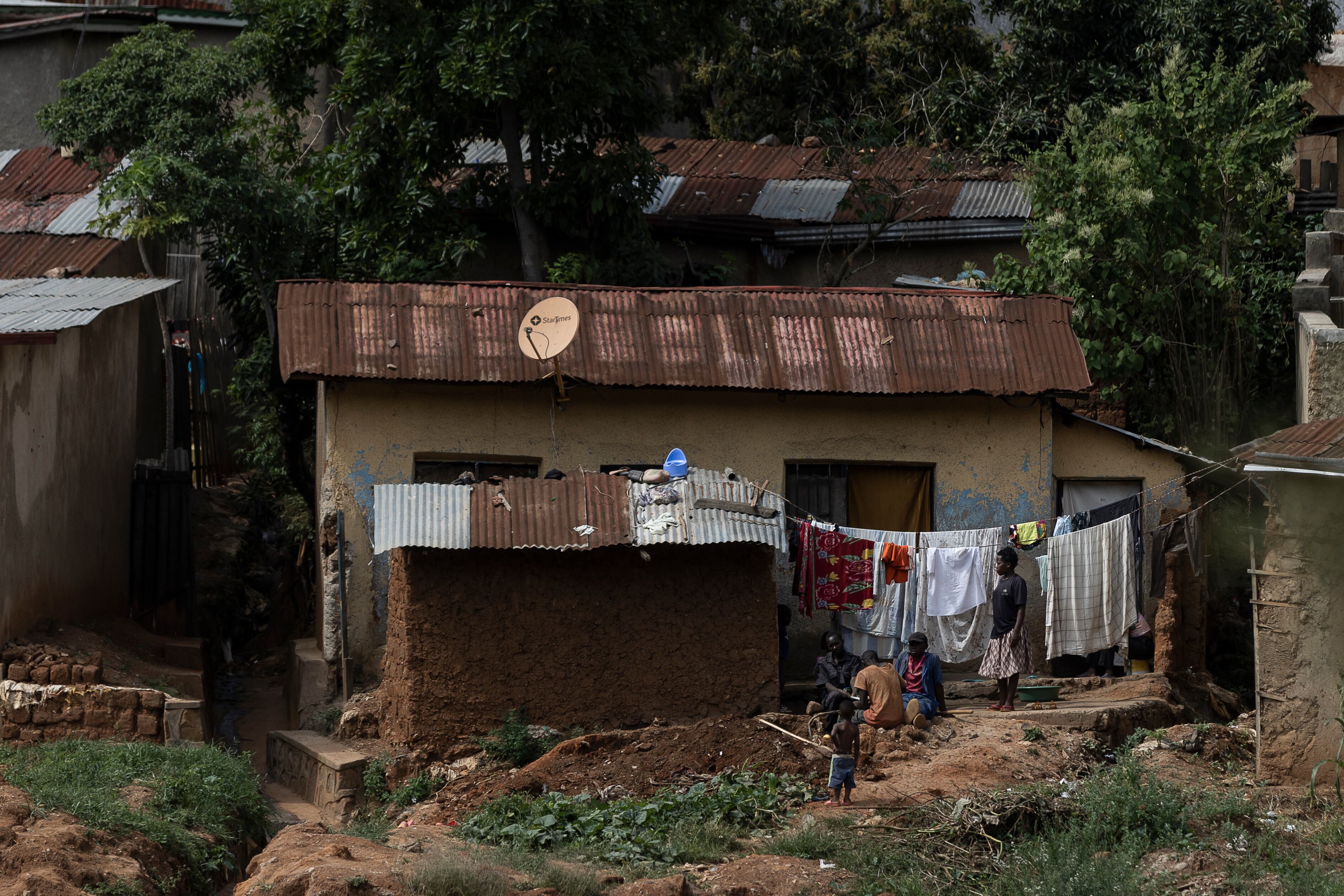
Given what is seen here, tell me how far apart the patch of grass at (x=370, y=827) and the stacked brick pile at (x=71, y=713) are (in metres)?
1.64

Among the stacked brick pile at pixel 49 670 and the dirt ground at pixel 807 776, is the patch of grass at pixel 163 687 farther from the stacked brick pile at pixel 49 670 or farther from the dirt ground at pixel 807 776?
the dirt ground at pixel 807 776

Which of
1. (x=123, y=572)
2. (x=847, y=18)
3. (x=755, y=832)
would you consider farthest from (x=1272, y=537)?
(x=847, y=18)

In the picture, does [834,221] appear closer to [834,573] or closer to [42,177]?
[834,573]

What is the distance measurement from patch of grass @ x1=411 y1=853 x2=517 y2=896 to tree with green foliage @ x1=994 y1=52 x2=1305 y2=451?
9.42 m

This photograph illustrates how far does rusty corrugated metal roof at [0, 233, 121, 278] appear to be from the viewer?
1675 cm

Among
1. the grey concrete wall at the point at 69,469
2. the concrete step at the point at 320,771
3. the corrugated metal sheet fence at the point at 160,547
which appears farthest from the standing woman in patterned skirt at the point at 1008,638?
the corrugated metal sheet fence at the point at 160,547

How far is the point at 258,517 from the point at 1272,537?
48.6 feet

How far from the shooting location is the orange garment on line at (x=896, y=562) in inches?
486

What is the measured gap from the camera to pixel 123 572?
16.9m

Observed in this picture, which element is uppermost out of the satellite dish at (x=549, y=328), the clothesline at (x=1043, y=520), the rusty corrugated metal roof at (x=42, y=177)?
the rusty corrugated metal roof at (x=42, y=177)

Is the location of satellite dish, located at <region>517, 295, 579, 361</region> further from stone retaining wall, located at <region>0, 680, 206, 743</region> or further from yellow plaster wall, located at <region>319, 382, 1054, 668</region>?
stone retaining wall, located at <region>0, 680, 206, 743</region>

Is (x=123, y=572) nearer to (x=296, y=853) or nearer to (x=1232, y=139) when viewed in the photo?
(x=296, y=853)

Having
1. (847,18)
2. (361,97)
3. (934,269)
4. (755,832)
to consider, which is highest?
(847,18)

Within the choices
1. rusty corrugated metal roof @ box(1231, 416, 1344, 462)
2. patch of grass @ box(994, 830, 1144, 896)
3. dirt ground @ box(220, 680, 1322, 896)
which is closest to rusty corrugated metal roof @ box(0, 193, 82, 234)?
dirt ground @ box(220, 680, 1322, 896)
